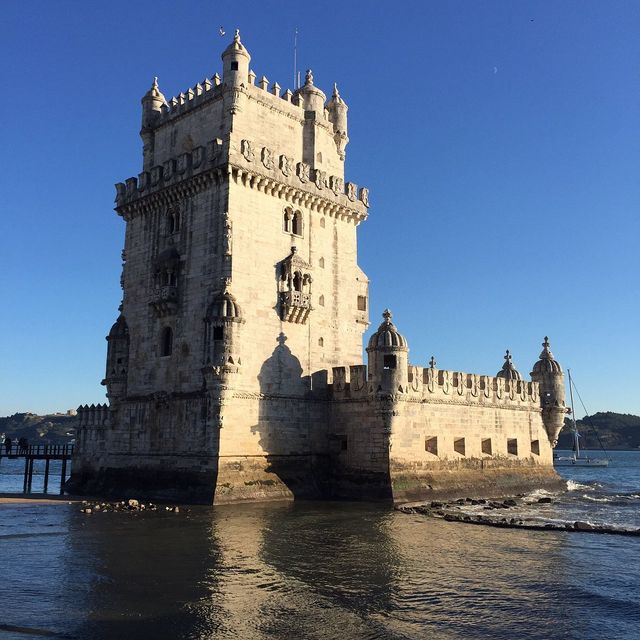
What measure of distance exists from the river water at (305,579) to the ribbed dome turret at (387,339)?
906cm

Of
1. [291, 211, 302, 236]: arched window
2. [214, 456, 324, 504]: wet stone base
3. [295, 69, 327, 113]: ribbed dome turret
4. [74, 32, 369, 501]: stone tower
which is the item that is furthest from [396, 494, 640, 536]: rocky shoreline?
[295, 69, 327, 113]: ribbed dome turret

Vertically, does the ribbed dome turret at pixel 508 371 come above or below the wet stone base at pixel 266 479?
above

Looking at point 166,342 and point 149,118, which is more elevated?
point 149,118

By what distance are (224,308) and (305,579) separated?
1671cm

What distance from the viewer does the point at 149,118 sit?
39312 millimetres

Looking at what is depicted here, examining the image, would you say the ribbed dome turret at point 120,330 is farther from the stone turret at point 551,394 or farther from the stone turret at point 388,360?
the stone turret at point 551,394

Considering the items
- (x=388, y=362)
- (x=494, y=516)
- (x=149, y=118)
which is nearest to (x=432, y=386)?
(x=388, y=362)

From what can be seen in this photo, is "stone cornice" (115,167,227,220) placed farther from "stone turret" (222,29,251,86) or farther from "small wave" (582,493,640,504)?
"small wave" (582,493,640,504)

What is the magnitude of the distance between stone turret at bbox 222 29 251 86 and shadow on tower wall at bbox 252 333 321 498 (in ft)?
43.5

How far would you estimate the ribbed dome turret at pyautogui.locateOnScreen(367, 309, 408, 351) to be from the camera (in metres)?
32.8

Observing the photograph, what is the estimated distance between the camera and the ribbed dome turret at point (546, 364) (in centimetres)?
4569

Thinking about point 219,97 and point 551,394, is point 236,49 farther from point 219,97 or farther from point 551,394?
point 551,394

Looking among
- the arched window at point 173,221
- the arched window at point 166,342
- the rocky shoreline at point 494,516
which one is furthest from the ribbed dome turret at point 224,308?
the rocky shoreline at point 494,516

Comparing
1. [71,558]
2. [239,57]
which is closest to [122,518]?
[71,558]
